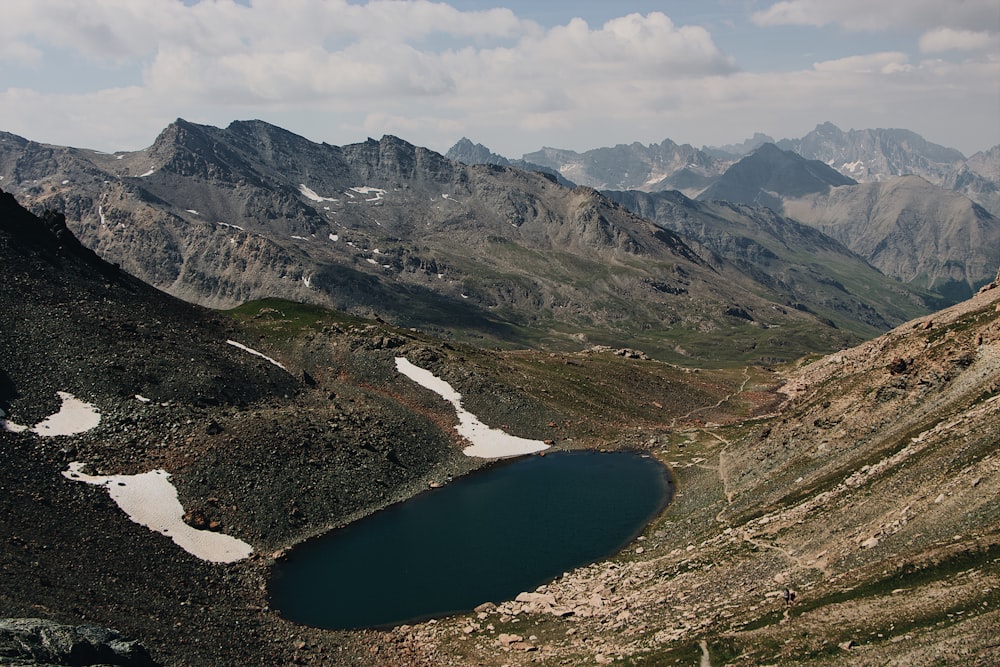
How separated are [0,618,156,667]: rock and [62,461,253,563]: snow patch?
93.3 ft

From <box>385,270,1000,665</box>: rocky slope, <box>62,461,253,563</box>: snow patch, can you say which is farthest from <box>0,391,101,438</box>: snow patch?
<box>385,270,1000,665</box>: rocky slope

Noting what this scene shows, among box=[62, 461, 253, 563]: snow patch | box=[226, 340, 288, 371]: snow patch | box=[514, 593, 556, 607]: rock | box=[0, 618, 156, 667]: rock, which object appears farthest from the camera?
box=[226, 340, 288, 371]: snow patch

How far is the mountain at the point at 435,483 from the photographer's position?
168 feet

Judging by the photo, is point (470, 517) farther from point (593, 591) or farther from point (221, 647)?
point (221, 647)

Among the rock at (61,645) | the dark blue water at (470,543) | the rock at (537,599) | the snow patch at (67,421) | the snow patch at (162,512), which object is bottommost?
the dark blue water at (470,543)

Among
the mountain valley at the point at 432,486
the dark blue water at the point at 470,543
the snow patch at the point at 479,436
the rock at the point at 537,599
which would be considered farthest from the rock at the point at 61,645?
the snow patch at the point at 479,436

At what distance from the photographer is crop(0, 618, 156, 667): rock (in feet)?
152

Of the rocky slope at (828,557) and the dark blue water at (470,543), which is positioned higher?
the rocky slope at (828,557)

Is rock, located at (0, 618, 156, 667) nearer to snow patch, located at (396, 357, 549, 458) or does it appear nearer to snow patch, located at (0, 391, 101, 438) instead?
snow patch, located at (0, 391, 101, 438)

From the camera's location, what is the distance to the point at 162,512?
281ft

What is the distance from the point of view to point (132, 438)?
314 ft

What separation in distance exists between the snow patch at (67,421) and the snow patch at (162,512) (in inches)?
259

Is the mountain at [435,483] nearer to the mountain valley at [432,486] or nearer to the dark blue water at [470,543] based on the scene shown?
the mountain valley at [432,486]

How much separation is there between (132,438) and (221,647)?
1674 inches
